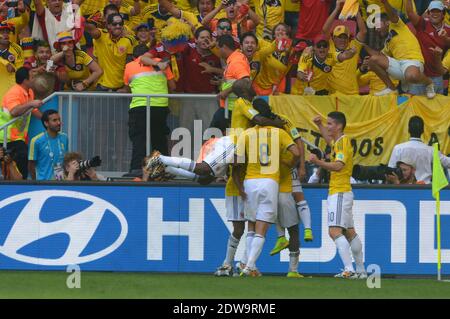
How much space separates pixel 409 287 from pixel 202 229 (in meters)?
3.57

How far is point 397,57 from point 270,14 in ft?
7.23

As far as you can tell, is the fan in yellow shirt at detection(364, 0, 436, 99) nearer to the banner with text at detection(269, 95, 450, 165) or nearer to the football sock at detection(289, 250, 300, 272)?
the banner with text at detection(269, 95, 450, 165)

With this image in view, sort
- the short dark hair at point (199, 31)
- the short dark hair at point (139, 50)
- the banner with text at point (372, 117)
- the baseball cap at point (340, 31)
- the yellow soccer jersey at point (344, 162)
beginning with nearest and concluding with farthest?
the yellow soccer jersey at point (344, 162) → the banner with text at point (372, 117) → the short dark hair at point (139, 50) → the short dark hair at point (199, 31) → the baseball cap at point (340, 31)

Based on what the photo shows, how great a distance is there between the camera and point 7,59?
19125 mm

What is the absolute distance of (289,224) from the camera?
16.0 meters

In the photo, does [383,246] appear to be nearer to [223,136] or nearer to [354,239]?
[354,239]

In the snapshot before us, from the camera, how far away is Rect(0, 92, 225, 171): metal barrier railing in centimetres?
1789

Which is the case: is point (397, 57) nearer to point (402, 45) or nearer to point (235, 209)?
point (402, 45)

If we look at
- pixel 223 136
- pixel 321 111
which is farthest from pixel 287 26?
pixel 223 136

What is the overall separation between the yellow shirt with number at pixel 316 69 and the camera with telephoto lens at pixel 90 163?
142 inches

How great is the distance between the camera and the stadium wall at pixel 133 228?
17109 millimetres

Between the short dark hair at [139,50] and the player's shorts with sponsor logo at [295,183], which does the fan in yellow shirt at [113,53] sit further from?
the player's shorts with sponsor logo at [295,183]

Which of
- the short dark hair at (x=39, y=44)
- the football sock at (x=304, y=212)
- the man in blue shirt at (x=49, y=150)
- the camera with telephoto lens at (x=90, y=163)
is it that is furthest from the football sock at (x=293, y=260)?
the short dark hair at (x=39, y=44)

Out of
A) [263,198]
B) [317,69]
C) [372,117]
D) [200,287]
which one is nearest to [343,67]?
[317,69]
